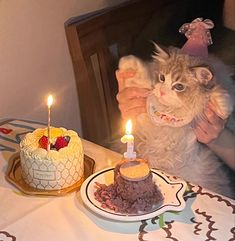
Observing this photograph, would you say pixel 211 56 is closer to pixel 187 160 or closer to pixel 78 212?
pixel 187 160

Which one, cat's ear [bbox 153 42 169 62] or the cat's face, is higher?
cat's ear [bbox 153 42 169 62]

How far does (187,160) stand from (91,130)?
1.29 ft

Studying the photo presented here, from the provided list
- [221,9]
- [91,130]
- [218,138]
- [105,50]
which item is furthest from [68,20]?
[218,138]

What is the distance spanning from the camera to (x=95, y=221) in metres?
1.02

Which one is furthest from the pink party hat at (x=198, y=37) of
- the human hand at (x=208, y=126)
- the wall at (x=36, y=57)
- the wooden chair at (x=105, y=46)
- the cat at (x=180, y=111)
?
the wall at (x=36, y=57)

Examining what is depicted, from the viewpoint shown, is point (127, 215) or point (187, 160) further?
point (187, 160)

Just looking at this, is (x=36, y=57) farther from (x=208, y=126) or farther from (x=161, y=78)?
(x=208, y=126)

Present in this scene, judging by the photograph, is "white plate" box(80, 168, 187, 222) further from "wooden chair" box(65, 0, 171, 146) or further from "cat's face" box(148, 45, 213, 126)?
"wooden chair" box(65, 0, 171, 146)

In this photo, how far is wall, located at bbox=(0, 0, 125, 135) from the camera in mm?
1327

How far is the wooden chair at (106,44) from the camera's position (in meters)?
1.39

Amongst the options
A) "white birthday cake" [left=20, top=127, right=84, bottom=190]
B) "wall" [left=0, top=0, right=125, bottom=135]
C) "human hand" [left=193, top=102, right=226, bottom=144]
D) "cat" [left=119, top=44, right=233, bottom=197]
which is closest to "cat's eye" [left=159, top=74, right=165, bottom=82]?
"cat" [left=119, top=44, right=233, bottom=197]

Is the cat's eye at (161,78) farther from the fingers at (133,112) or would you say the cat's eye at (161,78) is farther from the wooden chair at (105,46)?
the wooden chair at (105,46)

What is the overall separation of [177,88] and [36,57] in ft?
1.38

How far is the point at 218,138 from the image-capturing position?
1158mm
